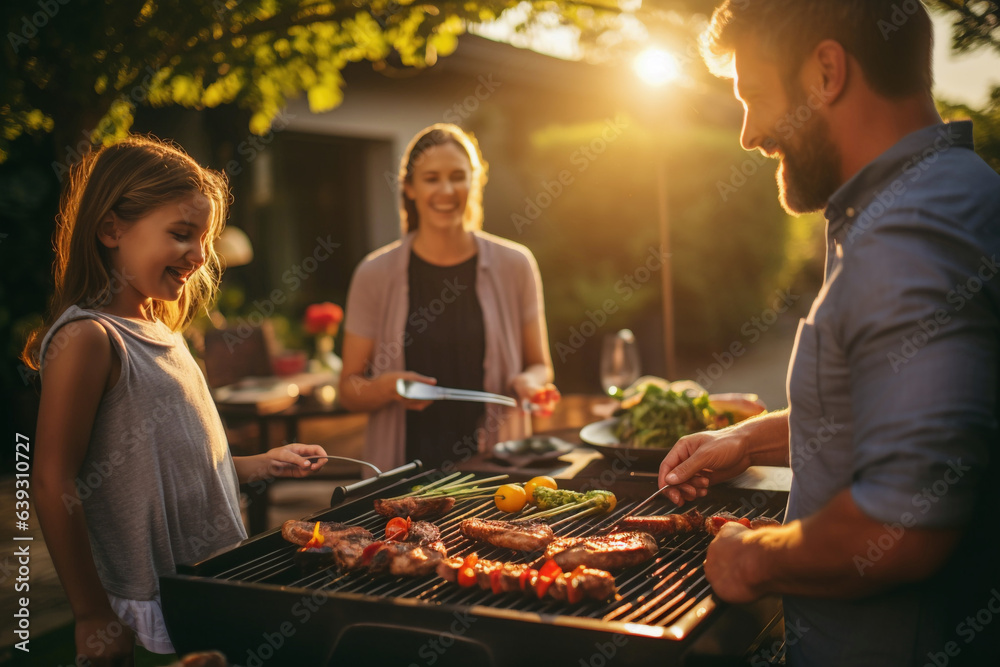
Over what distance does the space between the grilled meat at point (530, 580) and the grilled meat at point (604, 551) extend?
0.18 ft

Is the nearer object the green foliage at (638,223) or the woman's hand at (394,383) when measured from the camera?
the woman's hand at (394,383)

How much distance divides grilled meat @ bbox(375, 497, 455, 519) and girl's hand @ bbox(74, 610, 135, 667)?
2.41 feet

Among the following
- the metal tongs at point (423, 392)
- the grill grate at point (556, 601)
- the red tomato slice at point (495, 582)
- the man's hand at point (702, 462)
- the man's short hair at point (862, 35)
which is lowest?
the grill grate at point (556, 601)

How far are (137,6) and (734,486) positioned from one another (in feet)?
11.2

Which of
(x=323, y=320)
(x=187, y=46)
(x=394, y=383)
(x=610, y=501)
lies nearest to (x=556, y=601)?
(x=610, y=501)

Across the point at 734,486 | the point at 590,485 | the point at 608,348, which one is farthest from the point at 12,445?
the point at 734,486

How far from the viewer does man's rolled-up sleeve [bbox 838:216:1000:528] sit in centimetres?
114

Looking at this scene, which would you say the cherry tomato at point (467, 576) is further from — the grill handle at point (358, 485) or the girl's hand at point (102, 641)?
the girl's hand at point (102, 641)

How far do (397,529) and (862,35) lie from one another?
1613mm

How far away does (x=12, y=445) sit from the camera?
6.00m

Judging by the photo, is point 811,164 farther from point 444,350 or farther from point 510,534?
point 444,350

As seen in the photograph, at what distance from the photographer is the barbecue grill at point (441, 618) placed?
139 centimetres

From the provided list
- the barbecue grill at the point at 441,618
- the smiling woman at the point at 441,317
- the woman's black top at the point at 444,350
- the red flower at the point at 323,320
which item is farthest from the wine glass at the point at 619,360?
the red flower at the point at 323,320

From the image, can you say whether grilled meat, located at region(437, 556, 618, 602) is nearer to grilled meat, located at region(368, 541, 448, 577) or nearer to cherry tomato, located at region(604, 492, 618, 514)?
grilled meat, located at region(368, 541, 448, 577)
